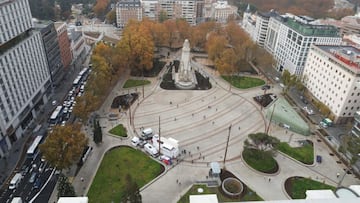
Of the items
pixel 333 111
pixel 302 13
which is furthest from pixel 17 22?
pixel 302 13

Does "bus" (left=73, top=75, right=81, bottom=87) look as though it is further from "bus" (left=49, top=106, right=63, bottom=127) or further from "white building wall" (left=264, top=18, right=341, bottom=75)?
"white building wall" (left=264, top=18, right=341, bottom=75)

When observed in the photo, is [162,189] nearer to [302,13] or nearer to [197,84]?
[197,84]

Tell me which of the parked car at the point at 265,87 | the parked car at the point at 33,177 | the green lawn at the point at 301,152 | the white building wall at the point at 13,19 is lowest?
the parked car at the point at 33,177

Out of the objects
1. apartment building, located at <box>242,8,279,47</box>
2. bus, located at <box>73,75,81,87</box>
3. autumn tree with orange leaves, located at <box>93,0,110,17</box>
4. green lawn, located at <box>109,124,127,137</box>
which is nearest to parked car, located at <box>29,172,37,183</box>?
green lawn, located at <box>109,124,127,137</box>

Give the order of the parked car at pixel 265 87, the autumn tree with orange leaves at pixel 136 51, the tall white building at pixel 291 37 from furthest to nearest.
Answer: the autumn tree with orange leaves at pixel 136 51 < the parked car at pixel 265 87 < the tall white building at pixel 291 37

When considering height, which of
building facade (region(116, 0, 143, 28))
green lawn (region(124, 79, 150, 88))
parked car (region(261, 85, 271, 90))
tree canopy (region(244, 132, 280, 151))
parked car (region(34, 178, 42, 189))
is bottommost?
parked car (region(34, 178, 42, 189))

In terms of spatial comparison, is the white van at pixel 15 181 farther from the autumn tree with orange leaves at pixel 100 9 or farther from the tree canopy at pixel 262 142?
the autumn tree with orange leaves at pixel 100 9

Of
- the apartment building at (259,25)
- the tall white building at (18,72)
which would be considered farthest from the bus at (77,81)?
the apartment building at (259,25)
